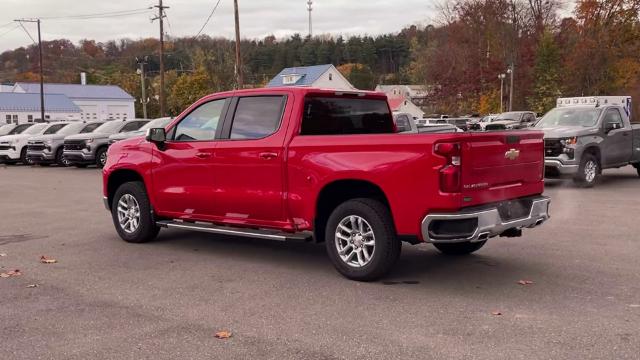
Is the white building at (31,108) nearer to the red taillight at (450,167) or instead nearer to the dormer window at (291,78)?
the dormer window at (291,78)

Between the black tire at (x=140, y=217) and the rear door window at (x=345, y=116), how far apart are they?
2680mm

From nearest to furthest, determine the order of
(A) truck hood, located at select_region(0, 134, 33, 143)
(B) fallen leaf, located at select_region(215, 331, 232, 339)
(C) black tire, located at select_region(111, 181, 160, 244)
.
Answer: (B) fallen leaf, located at select_region(215, 331, 232, 339), (C) black tire, located at select_region(111, 181, 160, 244), (A) truck hood, located at select_region(0, 134, 33, 143)

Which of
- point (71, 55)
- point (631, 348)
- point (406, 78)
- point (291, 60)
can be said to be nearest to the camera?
point (631, 348)

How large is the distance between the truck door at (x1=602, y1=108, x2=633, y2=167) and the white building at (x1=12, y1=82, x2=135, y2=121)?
82938 millimetres

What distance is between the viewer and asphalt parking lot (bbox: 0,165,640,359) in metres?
4.39

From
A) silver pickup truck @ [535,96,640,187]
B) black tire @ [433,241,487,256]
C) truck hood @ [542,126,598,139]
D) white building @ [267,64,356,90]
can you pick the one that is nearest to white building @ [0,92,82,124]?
white building @ [267,64,356,90]

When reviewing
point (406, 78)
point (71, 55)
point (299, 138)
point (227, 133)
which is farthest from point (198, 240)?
point (406, 78)

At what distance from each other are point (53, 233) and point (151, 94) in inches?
3710

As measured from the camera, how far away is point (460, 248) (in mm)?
7309

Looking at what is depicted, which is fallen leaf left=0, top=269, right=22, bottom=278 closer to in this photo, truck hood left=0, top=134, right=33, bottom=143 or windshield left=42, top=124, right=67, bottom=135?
windshield left=42, top=124, right=67, bottom=135

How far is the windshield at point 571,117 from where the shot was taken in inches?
586

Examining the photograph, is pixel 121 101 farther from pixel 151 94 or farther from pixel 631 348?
pixel 631 348

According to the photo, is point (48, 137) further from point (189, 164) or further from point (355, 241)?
point (355, 241)

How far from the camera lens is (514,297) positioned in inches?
220
